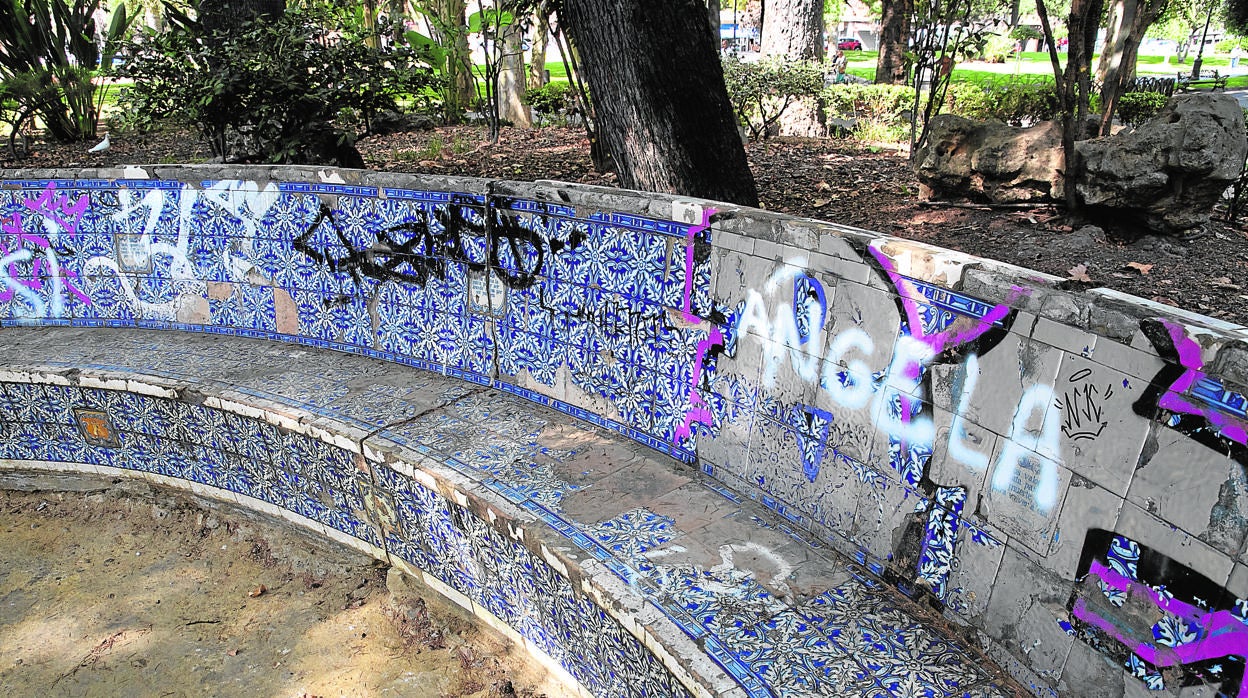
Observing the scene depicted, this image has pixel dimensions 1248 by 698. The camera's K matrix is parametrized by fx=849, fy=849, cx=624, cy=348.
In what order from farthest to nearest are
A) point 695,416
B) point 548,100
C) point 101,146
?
point 548,100 → point 101,146 → point 695,416

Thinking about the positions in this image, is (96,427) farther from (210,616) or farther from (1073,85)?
(1073,85)

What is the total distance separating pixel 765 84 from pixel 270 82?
5743 mm

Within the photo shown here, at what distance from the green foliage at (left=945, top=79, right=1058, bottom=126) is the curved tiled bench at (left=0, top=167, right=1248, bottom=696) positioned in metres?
10.1

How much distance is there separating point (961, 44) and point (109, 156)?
8.03m

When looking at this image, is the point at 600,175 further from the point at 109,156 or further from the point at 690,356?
the point at 109,156

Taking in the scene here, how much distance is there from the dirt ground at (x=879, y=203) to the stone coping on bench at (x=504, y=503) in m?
1.32

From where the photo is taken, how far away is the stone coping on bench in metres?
2.62

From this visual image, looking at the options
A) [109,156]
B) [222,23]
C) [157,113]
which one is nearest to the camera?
[157,113]

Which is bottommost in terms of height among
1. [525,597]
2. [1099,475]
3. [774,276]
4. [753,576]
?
[525,597]

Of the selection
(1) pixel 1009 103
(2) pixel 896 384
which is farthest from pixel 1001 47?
(2) pixel 896 384

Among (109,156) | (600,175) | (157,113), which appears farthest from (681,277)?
(109,156)

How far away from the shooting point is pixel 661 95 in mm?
4574

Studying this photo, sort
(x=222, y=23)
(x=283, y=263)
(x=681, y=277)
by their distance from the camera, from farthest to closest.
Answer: (x=222, y=23), (x=283, y=263), (x=681, y=277)

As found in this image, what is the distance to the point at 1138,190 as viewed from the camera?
502 centimetres
